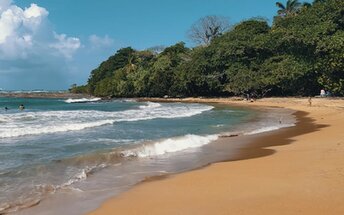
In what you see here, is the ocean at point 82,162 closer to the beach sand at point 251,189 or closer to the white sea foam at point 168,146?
the white sea foam at point 168,146

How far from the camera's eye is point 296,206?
6.17 m

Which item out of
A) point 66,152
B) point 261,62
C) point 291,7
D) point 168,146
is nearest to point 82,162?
point 66,152

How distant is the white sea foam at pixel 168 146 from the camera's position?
12.8 meters

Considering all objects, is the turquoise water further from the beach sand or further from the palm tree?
the palm tree

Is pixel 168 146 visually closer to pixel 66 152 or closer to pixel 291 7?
pixel 66 152

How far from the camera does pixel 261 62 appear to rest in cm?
5472

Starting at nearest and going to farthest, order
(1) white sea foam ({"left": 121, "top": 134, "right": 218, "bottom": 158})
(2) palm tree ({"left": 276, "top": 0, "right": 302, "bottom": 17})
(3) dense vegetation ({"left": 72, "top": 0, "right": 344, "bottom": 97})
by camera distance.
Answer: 1. (1) white sea foam ({"left": 121, "top": 134, "right": 218, "bottom": 158})
2. (3) dense vegetation ({"left": 72, "top": 0, "right": 344, "bottom": 97})
3. (2) palm tree ({"left": 276, "top": 0, "right": 302, "bottom": 17})

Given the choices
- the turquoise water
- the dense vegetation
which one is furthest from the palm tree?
the turquoise water

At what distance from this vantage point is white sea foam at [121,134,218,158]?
41.8 feet

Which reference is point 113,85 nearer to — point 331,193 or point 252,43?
point 252,43

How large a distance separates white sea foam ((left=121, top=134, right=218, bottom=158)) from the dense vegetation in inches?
763

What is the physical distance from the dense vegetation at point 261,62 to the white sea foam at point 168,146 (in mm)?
19392

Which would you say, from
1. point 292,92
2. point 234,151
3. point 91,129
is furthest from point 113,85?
→ point 234,151

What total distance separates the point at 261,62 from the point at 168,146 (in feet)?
143
